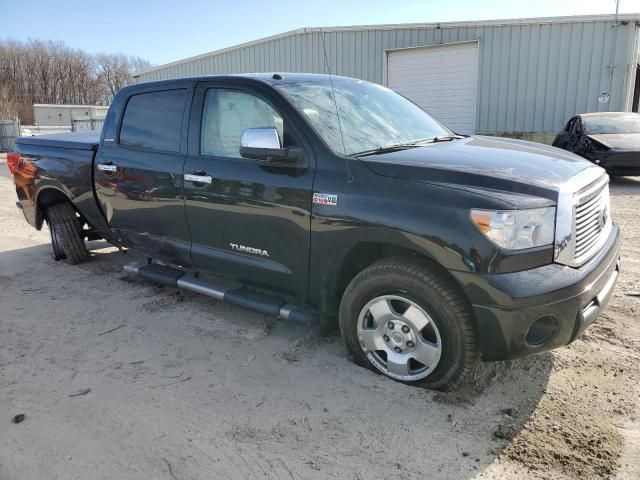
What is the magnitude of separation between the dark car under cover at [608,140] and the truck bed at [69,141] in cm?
Result: 934

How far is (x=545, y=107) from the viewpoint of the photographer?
15.3 m

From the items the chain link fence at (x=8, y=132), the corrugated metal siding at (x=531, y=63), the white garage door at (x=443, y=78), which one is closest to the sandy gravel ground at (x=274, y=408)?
the corrugated metal siding at (x=531, y=63)

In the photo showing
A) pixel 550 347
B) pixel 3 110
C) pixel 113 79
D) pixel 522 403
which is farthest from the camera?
pixel 113 79

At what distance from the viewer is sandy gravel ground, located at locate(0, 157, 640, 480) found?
249cm

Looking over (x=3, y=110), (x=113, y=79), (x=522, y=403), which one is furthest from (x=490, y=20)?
(x=113, y=79)

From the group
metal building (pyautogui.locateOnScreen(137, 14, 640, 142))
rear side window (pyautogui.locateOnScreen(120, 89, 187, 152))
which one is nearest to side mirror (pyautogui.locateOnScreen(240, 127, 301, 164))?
rear side window (pyautogui.locateOnScreen(120, 89, 187, 152))

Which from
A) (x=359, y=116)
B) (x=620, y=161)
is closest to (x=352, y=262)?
(x=359, y=116)

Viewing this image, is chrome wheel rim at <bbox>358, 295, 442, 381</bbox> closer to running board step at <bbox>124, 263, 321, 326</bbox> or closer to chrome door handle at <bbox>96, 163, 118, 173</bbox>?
running board step at <bbox>124, 263, 321, 326</bbox>

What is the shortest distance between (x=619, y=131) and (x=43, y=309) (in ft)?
37.3

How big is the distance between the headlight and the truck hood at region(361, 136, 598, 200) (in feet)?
0.44

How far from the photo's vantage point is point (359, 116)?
3670 mm

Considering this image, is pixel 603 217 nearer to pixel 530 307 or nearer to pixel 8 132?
pixel 530 307

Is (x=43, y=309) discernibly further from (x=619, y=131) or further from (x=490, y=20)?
(x=490, y=20)

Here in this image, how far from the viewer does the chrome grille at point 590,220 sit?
2.82 m
